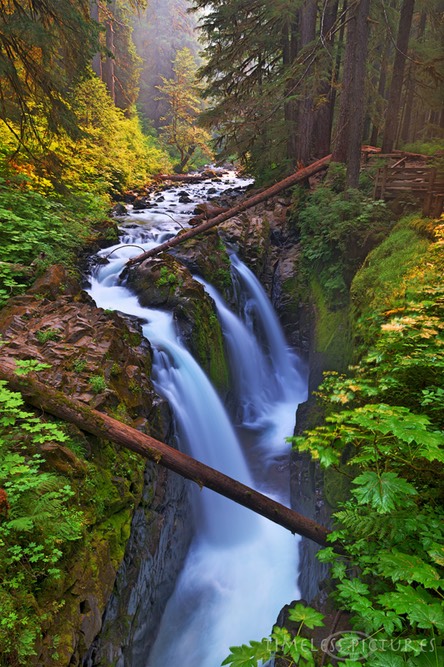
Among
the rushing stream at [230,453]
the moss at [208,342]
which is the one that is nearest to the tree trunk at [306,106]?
the rushing stream at [230,453]

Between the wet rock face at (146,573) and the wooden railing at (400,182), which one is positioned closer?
the wet rock face at (146,573)

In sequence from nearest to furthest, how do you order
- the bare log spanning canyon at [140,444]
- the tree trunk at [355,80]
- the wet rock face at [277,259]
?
1. the bare log spanning canyon at [140,444]
2. the tree trunk at [355,80]
3. the wet rock face at [277,259]

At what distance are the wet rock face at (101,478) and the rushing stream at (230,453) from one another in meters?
0.55

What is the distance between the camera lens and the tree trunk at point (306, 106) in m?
13.3

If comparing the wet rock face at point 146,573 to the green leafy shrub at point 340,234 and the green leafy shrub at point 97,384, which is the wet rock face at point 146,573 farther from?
the green leafy shrub at point 340,234

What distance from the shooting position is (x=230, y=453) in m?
7.80

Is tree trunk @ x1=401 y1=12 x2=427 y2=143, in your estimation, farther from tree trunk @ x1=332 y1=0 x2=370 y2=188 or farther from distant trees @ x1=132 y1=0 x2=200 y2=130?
distant trees @ x1=132 y1=0 x2=200 y2=130

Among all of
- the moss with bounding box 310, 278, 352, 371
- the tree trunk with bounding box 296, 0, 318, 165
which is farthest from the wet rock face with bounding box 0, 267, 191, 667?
the tree trunk with bounding box 296, 0, 318, 165

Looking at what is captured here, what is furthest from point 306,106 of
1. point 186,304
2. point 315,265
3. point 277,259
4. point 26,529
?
point 26,529

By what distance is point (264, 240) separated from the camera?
12945 millimetres

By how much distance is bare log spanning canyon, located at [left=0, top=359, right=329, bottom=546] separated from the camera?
12.7ft

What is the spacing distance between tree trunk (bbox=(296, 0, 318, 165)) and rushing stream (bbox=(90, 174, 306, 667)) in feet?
18.8

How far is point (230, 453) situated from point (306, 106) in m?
12.7

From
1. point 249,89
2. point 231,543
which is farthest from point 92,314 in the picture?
point 249,89
